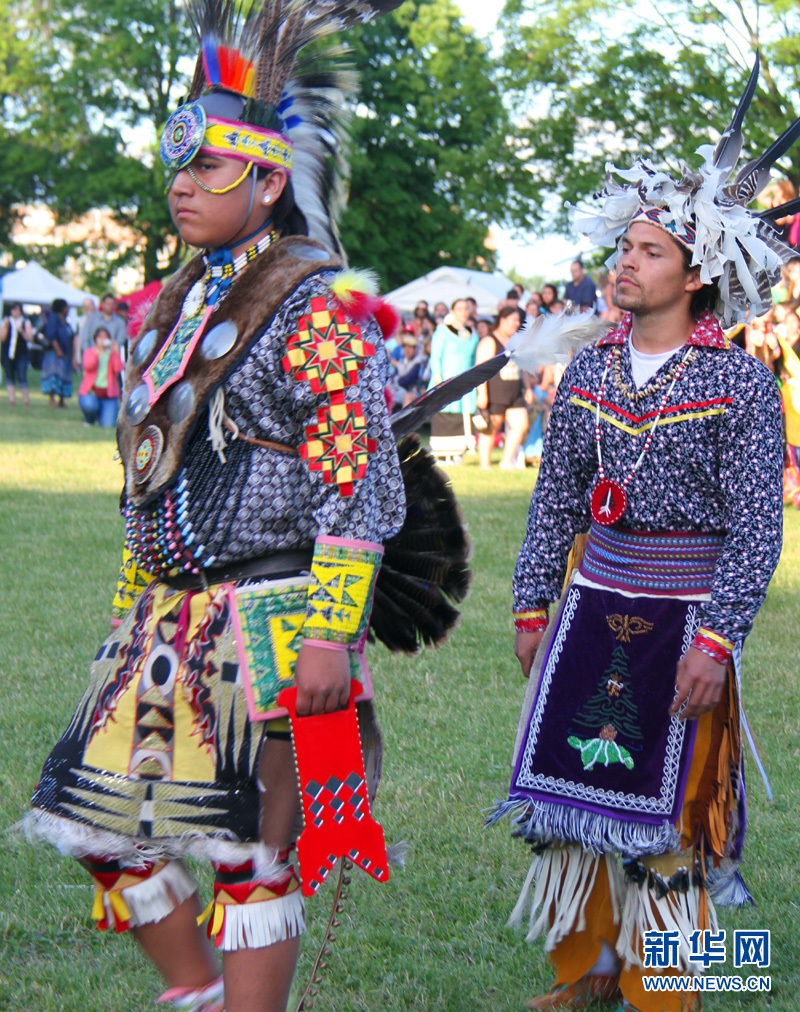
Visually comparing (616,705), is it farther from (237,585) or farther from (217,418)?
(217,418)

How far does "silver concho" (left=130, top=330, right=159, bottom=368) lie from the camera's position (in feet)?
9.22

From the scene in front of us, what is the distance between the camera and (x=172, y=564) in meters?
2.62

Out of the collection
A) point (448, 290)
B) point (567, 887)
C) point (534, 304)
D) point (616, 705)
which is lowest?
point (567, 887)

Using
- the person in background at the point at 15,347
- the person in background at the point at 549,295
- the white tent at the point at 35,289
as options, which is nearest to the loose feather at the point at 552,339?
the person in background at the point at 549,295

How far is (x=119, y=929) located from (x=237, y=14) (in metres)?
1.96

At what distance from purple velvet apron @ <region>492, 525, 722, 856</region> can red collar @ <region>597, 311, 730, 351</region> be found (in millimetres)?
466

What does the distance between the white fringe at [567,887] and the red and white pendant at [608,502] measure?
833 millimetres

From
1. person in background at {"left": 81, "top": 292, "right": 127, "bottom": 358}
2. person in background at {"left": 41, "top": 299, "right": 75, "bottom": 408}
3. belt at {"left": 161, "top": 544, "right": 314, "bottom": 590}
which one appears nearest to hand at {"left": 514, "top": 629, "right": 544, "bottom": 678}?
belt at {"left": 161, "top": 544, "right": 314, "bottom": 590}

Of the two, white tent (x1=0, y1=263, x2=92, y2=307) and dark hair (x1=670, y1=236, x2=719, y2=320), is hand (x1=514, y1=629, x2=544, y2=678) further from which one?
white tent (x1=0, y1=263, x2=92, y2=307)

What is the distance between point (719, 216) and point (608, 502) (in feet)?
2.45

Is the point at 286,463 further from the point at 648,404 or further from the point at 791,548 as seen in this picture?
the point at 791,548

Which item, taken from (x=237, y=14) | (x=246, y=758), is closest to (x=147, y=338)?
(x=237, y=14)

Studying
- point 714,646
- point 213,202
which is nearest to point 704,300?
point 714,646

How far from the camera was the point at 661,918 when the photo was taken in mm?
3029
